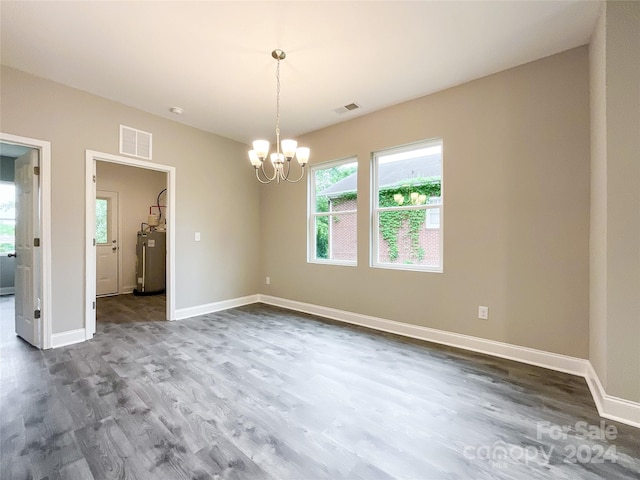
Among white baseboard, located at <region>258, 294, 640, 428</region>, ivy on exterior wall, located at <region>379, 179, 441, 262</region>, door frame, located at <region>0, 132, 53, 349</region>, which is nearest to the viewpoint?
white baseboard, located at <region>258, 294, 640, 428</region>

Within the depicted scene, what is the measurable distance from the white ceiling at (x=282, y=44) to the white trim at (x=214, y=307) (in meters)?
2.85

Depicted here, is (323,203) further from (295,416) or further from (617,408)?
(617,408)

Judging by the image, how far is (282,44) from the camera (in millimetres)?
2332

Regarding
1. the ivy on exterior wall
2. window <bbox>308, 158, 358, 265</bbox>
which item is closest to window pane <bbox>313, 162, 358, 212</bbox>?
window <bbox>308, 158, 358, 265</bbox>

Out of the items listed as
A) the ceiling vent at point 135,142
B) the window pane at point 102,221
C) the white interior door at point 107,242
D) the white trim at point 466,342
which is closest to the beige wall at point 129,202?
the white interior door at point 107,242

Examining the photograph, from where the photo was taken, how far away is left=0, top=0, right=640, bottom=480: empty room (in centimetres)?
162

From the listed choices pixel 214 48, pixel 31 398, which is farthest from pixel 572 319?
pixel 31 398

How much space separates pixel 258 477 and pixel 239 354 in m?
1.52

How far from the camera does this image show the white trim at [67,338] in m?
2.93

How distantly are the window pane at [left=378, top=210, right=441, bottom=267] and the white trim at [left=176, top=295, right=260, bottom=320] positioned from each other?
2537 millimetres

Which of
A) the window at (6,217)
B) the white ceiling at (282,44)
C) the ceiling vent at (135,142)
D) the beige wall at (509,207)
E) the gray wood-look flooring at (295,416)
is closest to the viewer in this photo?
the gray wood-look flooring at (295,416)

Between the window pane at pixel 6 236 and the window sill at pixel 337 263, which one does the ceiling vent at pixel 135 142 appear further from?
the window pane at pixel 6 236

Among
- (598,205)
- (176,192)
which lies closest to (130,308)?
(176,192)

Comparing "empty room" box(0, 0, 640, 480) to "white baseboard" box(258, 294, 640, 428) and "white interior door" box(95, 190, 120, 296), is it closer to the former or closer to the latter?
"white baseboard" box(258, 294, 640, 428)
